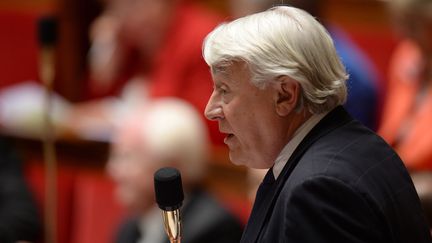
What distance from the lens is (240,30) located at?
0.93 metres

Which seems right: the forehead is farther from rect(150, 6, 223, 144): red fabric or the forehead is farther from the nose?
rect(150, 6, 223, 144): red fabric

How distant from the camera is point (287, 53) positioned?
904mm

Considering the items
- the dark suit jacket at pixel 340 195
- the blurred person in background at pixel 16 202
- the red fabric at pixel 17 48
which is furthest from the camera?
the red fabric at pixel 17 48

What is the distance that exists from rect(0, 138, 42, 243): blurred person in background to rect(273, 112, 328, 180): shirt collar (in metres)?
1.34

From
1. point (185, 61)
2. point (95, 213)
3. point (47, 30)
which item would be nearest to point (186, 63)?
point (185, 61)

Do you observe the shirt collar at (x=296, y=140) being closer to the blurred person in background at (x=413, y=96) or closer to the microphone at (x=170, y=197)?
the microphone at (x=170, y=197)

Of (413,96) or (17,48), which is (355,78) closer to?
(413,96)

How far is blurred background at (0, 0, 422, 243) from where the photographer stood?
235 centimetres

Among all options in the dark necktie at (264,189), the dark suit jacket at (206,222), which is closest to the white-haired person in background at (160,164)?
the dark suit jacket at (206,222)

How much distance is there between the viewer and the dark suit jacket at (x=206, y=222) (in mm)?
1836

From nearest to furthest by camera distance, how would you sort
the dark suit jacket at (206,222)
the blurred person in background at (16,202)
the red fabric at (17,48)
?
the dark suit jacket at (206,222) < the blurred person in background at (16,202) < the red fabric at (17,48)

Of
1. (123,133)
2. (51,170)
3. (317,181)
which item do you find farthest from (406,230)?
(123,133)

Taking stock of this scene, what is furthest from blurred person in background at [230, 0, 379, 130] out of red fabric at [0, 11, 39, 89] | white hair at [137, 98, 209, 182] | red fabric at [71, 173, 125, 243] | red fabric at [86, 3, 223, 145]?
red fabric at [0, 11, 39, 89]

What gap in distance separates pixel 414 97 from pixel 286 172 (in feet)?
3.89
